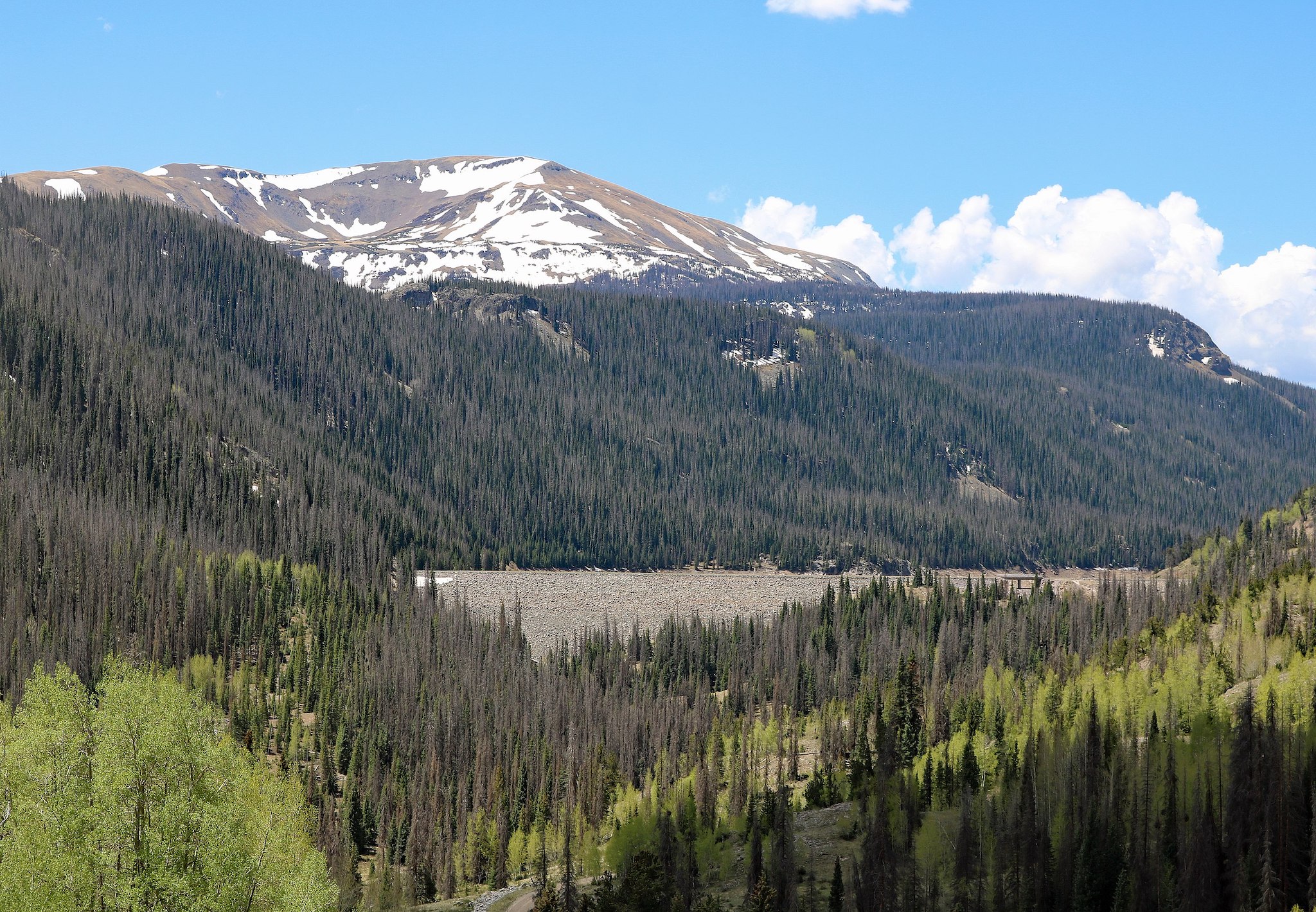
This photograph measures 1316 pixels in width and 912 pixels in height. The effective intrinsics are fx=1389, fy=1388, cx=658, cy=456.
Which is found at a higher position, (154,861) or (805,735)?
(154,861)

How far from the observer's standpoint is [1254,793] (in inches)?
4589

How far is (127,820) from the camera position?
7769 centimetres

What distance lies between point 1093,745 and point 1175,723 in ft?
43.0

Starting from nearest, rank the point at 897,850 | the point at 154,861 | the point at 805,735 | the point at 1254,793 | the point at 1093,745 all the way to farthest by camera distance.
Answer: the point at 154,861 → the point at 1254,793 → the point at 897,850 → the point at 1093,745 → the point at 805,735

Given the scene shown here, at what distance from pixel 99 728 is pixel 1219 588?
6360 inches

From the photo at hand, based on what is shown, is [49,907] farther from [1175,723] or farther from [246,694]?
[246,694]

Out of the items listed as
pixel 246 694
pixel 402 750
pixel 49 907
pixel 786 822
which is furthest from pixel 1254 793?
pixel 246 694

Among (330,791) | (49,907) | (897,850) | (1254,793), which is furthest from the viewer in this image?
(330,791)

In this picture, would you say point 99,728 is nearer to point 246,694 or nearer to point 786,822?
point 786,822

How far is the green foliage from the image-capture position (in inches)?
2911

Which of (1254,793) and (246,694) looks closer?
(1254,793)

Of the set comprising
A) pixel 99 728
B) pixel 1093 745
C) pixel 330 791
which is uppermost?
pixel 99 728

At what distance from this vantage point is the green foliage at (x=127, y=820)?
73.9m

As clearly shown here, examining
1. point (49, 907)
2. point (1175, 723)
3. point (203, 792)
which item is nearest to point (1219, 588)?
point (1175, 723)
